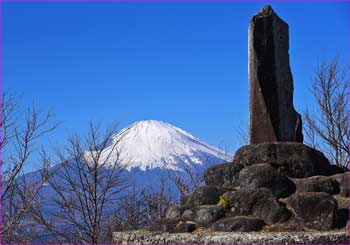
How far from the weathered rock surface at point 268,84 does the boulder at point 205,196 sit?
4.97 ft

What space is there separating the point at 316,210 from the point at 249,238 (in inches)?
34.7

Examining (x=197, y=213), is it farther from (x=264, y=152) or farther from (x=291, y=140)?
(x=291, y=140)

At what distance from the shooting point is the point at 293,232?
5.62 m

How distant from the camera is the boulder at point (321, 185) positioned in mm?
6609

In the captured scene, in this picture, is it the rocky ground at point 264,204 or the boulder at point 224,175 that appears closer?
the rocky ground at point 264,204

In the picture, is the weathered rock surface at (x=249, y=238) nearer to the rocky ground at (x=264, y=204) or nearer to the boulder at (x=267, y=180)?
the rocky ground at (x=264, y=204)

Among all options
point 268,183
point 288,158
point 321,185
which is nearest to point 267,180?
point 268,183

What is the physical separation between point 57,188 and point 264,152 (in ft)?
28.1

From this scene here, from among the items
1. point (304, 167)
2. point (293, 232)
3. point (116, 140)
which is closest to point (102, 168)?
point (116, 140)

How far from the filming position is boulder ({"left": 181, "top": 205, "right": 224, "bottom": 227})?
638 cm

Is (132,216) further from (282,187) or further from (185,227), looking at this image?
(185,227)

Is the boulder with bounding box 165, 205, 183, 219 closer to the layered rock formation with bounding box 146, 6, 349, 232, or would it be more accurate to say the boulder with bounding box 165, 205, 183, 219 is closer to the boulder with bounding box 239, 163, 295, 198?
the layered rock formation with bounding box 146, 6, 349, 232

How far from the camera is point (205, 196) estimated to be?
6.94m

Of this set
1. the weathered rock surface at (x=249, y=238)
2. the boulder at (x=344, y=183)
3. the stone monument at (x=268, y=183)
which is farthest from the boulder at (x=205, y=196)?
the boulder at (x=344, y=183)
